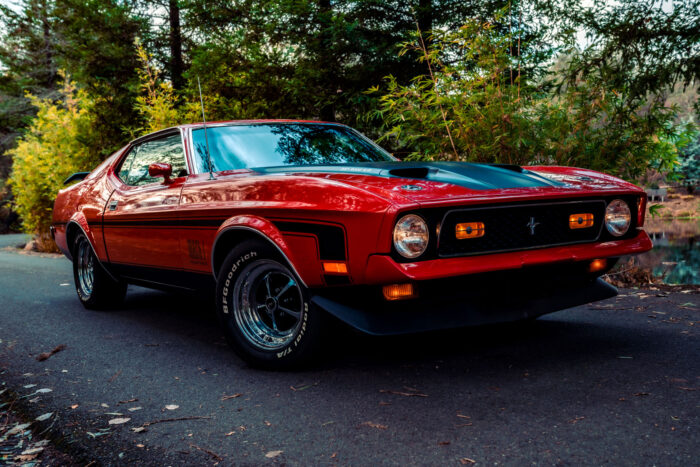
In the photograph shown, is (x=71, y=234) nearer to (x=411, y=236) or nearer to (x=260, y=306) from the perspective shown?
(x=260, y=306)

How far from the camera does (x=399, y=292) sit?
2.76 meters

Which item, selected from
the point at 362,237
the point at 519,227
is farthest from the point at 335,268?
the point at 519,227

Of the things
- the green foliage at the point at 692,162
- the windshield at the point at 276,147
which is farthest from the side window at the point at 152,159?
the green foliage at the point at 692,162

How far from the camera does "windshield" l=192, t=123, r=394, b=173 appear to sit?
3.90 m

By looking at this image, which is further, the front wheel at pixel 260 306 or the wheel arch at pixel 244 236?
the front wheel at pixel 260 306

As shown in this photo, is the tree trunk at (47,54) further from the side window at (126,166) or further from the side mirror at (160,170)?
the side mirror at (160,170)

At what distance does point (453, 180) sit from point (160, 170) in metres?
1.96

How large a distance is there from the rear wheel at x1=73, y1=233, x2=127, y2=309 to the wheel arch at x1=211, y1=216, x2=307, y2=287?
192 centimetres

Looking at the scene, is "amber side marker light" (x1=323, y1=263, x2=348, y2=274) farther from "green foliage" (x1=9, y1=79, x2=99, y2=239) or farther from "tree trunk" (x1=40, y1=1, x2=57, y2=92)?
"tree trunk" (x1=40, y1=1, x2=57, y2=92)

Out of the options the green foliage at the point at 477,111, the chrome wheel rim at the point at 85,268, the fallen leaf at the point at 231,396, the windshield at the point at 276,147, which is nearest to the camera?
the fallen leaf at the point at 231,396

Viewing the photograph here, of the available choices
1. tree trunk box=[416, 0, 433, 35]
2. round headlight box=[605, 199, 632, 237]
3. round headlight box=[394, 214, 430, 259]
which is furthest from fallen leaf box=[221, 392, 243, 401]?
tree trunk box=[416, 0, 433, 35]

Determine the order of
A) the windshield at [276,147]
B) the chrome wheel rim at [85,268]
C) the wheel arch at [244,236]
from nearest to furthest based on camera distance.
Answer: the wheel arch at [244,236], the windshield at [276,147], the chrome wheel rim at [85,268]

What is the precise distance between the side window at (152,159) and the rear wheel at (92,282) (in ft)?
2.53

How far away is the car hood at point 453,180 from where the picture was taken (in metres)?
2.77
